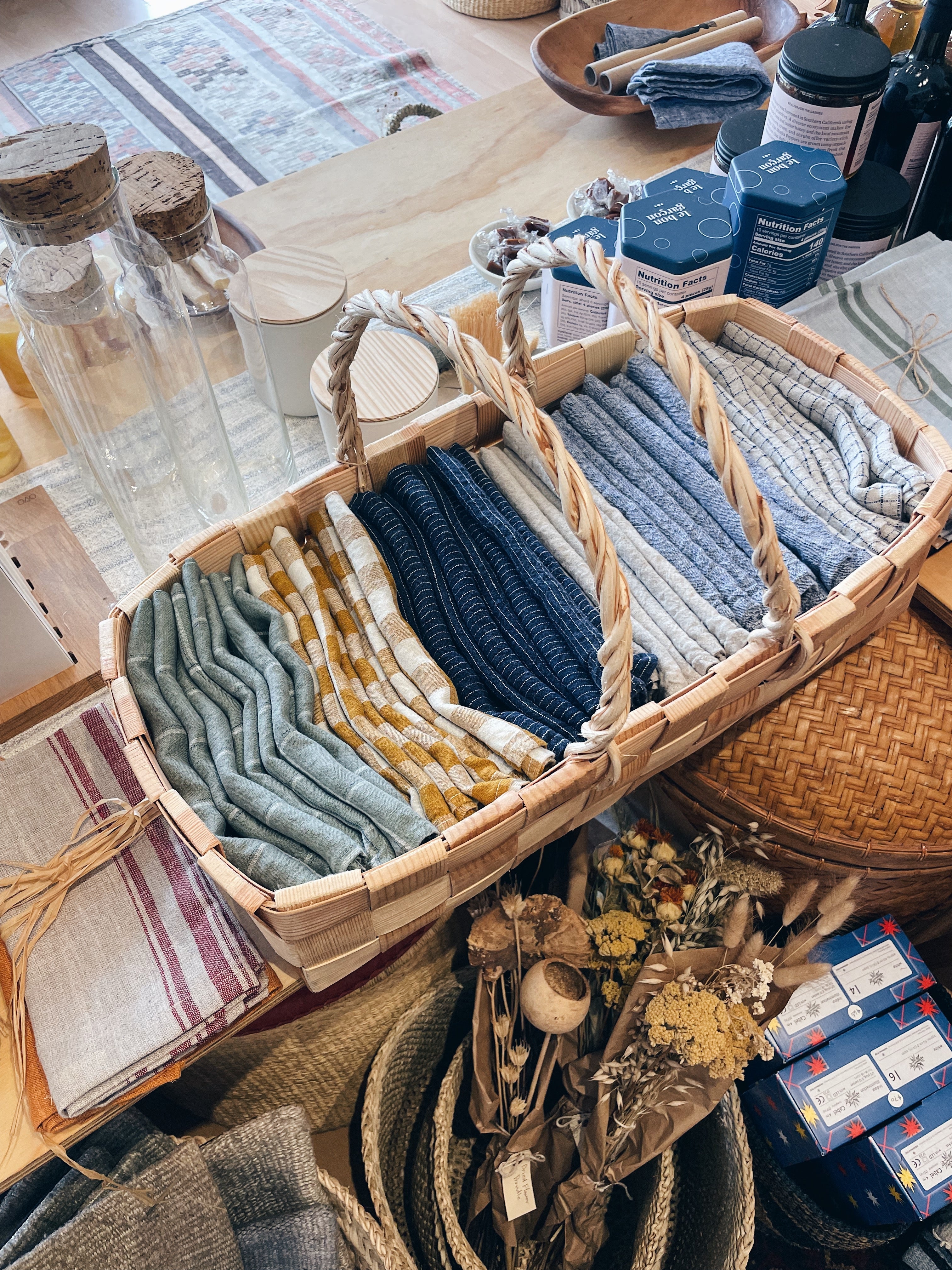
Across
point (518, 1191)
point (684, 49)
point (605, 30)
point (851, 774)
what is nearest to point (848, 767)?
point (851, 774)

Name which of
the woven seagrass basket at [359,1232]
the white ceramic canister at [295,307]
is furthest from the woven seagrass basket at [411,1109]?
the white ceramic canister at [295,307]

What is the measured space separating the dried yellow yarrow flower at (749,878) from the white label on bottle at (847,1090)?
0.22 metres

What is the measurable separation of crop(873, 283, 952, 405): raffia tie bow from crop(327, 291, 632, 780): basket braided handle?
1.76 ft

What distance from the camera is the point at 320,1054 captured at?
2.81ft

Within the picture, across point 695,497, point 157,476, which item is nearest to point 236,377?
point 157,476

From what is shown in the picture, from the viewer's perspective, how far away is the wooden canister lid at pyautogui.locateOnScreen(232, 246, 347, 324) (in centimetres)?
96

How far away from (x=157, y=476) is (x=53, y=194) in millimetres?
304

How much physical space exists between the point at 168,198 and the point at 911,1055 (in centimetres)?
107

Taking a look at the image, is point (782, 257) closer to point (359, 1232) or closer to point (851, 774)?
point (851, 774)

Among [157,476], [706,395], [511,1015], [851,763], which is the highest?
[706,395]

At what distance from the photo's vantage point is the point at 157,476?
0.86m

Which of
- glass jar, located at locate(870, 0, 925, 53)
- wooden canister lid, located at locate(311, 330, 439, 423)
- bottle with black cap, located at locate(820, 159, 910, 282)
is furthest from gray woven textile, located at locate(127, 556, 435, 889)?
glass jar, located at locate(870, 0, 925, 53)

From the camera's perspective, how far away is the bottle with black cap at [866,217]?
1.01 meters

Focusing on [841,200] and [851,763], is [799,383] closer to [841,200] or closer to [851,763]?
[841,200]
